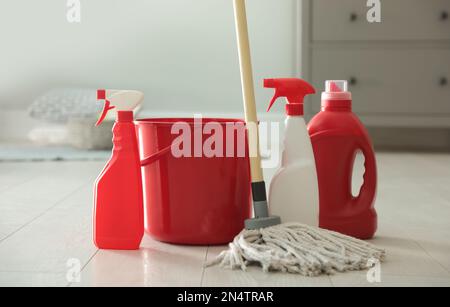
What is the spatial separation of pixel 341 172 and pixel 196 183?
0.25m

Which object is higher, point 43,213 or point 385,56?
point 385,56

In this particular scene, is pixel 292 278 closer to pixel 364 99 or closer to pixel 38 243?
pixel 38 243

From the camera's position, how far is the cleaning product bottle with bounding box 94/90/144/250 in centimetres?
110

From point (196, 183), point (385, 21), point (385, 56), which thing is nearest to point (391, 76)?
point (385, 56)

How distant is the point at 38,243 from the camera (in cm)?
116

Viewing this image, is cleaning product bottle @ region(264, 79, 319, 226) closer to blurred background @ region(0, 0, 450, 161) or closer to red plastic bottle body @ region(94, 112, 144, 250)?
red plastic bottle body @ region(94, 112, 144, 250)

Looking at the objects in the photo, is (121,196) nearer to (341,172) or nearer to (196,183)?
(196,183)

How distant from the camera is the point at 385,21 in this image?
2463 millimetres

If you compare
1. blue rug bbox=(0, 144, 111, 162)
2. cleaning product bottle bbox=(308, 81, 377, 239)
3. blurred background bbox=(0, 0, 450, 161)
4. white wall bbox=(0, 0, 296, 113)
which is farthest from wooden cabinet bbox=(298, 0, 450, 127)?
cleaning product bottle bbox=(308, 81, 377, 239)

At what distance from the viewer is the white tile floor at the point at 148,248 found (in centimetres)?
94

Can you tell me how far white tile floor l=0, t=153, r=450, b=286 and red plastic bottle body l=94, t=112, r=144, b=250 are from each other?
0.09 ft

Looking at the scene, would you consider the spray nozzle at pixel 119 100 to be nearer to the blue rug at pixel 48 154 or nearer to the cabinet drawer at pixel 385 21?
the blue rug at pixel 48 154

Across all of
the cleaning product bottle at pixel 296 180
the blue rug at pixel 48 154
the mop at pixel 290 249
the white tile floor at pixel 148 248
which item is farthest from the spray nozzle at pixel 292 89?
the blue rug at pixel 48 154

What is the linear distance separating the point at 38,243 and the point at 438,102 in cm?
176
